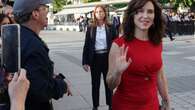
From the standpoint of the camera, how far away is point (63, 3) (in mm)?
89312

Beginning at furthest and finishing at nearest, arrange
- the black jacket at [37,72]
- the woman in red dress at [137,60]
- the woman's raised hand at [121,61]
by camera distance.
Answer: the woman in red dress at [137,60] → the woman's raised hand at [121,61] → the black jacket at [37,72]

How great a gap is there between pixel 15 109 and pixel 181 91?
6.95 m

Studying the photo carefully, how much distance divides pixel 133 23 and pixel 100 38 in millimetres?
2995

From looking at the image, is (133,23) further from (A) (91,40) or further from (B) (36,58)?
(A) (91,40)

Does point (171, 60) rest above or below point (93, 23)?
below

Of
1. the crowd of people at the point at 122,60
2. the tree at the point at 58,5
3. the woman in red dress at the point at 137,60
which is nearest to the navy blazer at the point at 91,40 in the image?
the crowd of people at the point at 122,60

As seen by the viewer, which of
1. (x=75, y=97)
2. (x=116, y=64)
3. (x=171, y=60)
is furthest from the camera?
(x=171, y=60)

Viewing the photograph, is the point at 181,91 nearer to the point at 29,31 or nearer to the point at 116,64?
the point at 116,64

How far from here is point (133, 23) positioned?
3.80m

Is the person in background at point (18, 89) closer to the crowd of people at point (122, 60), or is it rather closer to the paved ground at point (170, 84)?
the crowd of people at point (122, 60)

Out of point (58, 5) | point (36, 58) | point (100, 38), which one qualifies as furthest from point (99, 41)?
point (58, 5)

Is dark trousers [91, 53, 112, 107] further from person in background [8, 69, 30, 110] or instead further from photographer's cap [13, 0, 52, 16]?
person in background [8, 69, 30, 110]

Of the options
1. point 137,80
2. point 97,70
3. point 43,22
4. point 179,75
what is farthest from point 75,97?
point 43,22

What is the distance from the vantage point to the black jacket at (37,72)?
2672 millimetres
